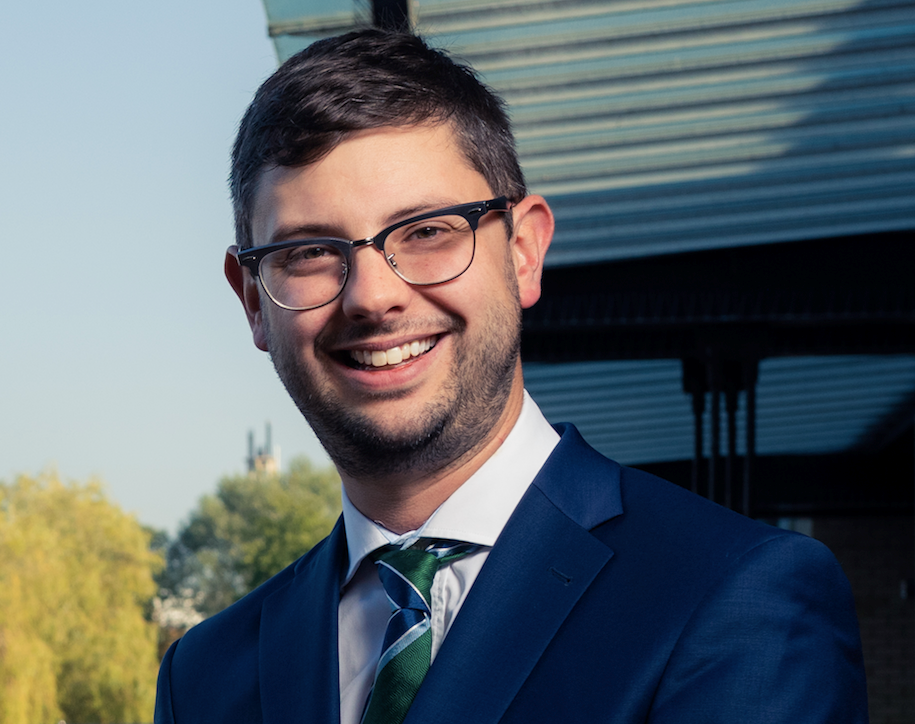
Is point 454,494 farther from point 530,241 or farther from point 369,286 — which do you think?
point 530,241

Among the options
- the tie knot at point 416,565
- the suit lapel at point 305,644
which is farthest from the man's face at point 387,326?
the suit lapel at point 305,644

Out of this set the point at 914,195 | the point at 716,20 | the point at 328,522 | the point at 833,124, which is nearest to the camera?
the point at 716,20

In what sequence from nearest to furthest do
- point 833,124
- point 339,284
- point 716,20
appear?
1. point 339,284
2. point 716,20
3. point 833,124

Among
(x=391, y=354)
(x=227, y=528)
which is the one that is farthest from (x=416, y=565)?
(x=227, y=528)

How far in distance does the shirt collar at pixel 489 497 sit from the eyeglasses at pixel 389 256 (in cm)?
28

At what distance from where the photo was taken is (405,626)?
142 centimetres

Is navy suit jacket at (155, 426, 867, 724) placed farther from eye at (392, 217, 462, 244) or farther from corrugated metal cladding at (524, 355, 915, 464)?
corrugated metal cladding at (524, 355, 915, 464)

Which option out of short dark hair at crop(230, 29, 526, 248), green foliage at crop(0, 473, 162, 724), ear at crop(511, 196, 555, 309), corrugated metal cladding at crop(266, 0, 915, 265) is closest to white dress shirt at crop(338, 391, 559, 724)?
ear at crop(511, 196, 555, 309)

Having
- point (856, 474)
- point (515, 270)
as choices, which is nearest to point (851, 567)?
point (856, 474)

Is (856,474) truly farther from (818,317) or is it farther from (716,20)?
(716,20)

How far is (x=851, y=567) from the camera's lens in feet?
45.2

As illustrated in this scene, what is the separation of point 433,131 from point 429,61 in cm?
14

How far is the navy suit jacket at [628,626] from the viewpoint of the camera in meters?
1.19

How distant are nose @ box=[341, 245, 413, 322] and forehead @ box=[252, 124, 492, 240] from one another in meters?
0.03
